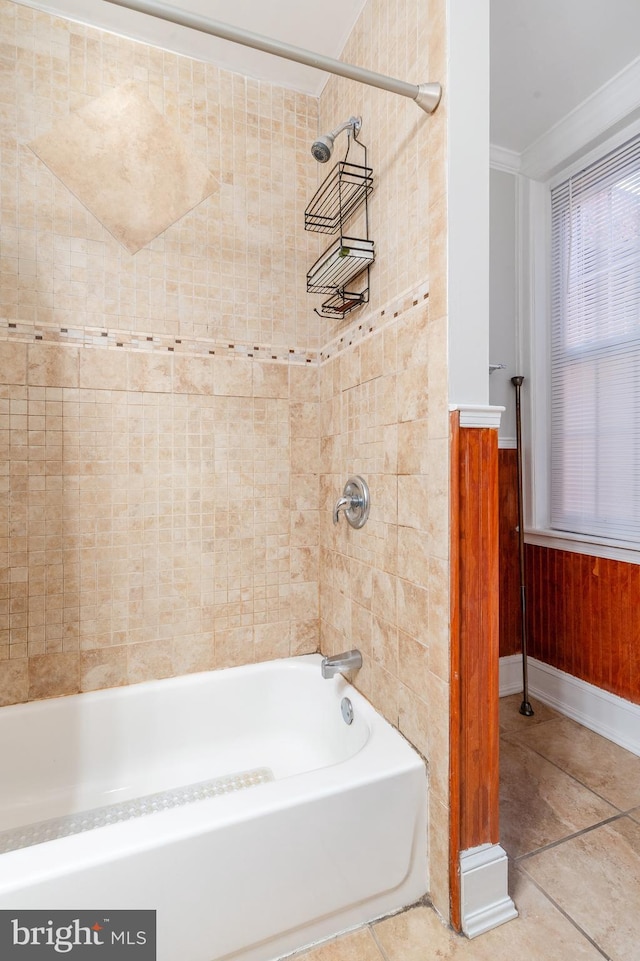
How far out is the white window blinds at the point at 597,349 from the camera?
6.99 feet

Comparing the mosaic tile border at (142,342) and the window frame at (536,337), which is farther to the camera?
the window frame at (536,337)

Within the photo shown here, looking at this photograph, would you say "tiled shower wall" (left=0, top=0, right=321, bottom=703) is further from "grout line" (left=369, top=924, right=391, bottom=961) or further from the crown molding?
the crown molding

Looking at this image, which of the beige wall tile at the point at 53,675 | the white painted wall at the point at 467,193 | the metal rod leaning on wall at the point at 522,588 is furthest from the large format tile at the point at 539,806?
the beige wall tile at the point at 53,675

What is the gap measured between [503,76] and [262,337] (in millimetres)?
1509

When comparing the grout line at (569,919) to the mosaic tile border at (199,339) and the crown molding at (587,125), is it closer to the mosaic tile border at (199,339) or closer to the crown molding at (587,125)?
the mosaic tile border at (199,339)

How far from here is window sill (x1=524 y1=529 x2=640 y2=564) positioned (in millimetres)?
2082

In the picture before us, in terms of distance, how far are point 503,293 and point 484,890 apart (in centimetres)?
249

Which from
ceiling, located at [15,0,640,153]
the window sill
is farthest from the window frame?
ceiling, located at [15,0,640,153]

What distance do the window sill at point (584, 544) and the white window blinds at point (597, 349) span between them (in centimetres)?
8

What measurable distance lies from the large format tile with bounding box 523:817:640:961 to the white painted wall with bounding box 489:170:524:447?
1647mm

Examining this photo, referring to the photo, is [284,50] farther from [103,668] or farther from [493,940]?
[493,940]

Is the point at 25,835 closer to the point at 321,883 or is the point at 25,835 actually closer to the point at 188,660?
the point at 188,660

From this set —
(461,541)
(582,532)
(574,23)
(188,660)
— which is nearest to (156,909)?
(188,660)

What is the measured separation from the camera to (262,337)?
198 cm
